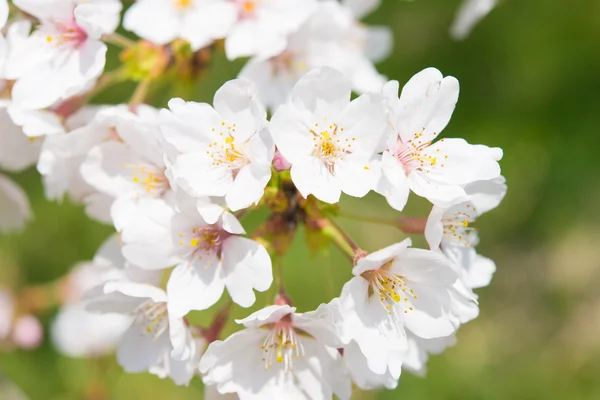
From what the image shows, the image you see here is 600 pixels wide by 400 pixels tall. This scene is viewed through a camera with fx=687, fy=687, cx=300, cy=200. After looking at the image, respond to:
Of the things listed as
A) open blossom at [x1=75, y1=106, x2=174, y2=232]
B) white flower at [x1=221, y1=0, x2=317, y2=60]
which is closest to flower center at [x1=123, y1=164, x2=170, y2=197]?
open blossom at [x1=75, y1=106, x2=174, y2=232]

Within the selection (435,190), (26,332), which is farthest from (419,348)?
(26,332)

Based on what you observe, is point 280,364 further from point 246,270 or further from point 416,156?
point 416,156

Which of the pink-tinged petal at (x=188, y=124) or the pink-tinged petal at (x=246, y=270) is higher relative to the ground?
the pink-tinged petal at (x=188, y=124)

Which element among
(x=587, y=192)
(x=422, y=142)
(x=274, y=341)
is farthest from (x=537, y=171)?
(x=274, y=341)

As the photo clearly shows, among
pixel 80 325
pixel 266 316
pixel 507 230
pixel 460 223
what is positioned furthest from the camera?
pixel 507 230

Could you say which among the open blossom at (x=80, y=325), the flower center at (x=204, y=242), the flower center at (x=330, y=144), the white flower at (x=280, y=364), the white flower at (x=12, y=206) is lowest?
the open blossom at (x=80, y=325)

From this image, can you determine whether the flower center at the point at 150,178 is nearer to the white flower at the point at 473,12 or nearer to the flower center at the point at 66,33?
the flower center at the point at 66,33

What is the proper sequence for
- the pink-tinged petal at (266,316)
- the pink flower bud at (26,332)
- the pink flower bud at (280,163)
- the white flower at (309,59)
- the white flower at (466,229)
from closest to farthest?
the pink-tinged petal at (266,316)
the pink flower bud at (280,163)
the white flower at (466,229)
the white flower at (309,59)
the pink flower bud at (26,332)

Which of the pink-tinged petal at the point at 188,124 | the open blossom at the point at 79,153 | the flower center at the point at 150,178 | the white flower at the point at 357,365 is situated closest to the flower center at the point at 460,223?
the white flower at the point at 357,365
